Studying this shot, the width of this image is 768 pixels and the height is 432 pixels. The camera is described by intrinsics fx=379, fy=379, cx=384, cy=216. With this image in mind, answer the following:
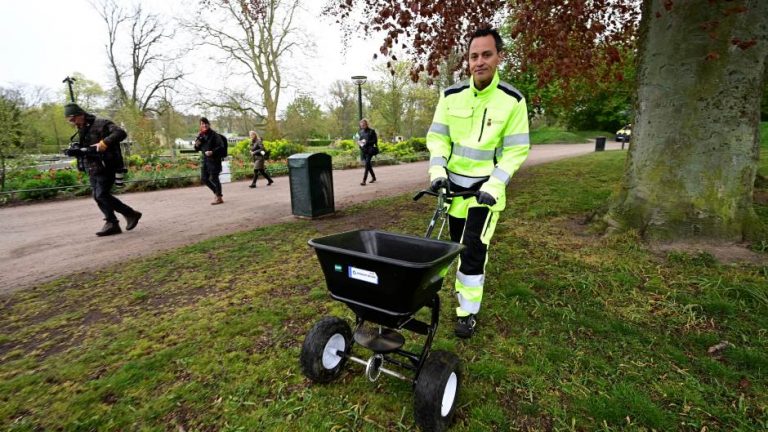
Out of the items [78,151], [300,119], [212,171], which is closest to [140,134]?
[300,119]

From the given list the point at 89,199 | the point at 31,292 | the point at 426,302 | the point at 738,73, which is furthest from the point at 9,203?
the point at 738,73

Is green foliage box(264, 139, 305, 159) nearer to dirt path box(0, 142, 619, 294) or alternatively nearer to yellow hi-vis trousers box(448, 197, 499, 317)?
dirt path box(0, 142, 619, 294)

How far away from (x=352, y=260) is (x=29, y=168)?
12.5 m

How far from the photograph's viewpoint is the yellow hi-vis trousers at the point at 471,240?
2.62 meters

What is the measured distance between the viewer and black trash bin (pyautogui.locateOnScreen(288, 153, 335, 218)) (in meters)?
6.46

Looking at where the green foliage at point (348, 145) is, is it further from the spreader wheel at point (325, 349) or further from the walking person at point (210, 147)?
the spreader wheel at point (325, 349)

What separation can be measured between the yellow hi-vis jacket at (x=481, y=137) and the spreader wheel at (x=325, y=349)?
1165mm

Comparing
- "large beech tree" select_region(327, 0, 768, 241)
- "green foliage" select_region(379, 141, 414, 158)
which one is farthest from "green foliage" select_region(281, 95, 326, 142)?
"large beech tree" select_region(327, 0, 768, 241)

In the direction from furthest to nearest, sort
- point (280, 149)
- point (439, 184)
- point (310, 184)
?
point (280, 149) < point (310, 184) < point (439, 184)

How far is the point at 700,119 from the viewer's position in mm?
3934

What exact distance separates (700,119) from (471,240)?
319cm

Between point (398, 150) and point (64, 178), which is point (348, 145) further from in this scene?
point (64, 178)

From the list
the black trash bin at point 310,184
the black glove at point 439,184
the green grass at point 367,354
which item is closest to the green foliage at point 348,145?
the black trash bin at point 310,184

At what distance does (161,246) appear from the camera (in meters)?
5.37
